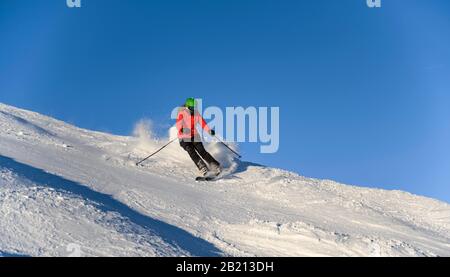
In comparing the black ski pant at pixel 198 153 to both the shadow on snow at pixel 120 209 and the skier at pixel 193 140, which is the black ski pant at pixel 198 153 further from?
the shadow on snow at pixel 120 209

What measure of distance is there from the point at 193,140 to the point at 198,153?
1.37 feet

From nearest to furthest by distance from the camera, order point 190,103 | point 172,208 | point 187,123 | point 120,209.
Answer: point 120,209 → point 172,208 → point 187,123 → point 190,103

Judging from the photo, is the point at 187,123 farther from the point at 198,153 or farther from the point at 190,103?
the point at 198,153

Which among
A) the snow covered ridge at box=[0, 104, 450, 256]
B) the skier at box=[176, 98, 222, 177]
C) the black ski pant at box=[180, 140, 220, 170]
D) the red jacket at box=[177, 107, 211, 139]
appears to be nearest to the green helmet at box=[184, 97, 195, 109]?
the skier at box=[176, 98, 222, 177]

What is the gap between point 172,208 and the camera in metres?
10.7

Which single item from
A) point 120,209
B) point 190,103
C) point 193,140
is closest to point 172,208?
point 120,209

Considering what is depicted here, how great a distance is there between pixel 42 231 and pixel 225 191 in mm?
6371

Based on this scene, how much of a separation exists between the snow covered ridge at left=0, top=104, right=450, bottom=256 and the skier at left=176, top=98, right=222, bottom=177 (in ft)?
1.63

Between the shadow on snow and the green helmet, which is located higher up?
the green helmet

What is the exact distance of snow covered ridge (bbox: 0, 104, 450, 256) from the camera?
789cm

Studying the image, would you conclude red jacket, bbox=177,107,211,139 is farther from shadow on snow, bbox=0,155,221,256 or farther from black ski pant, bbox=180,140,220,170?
shadow on snow, bbox=0,155,221,256
